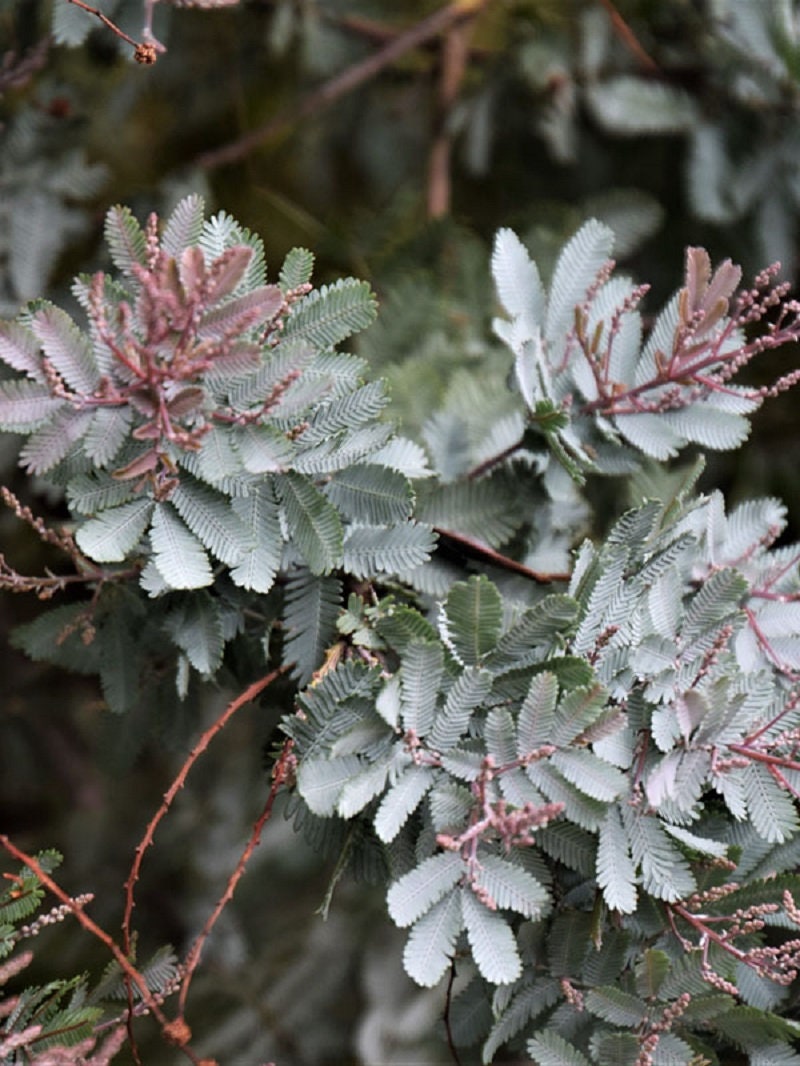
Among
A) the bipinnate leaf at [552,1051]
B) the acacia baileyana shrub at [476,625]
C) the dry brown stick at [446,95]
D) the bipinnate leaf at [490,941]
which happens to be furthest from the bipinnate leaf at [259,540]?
the dry brown stick at [446,95]

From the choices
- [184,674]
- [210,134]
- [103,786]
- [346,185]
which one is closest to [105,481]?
[184,674]

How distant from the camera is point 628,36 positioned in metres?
1.21

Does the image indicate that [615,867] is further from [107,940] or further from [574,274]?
[574,274]

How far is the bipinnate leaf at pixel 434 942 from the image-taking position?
0.56 meters

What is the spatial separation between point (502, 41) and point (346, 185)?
0.30 m

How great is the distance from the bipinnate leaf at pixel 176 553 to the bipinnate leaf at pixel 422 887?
19cm

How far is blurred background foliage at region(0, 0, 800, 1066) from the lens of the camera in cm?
106

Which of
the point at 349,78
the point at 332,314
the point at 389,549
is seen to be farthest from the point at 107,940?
the point at 349,78

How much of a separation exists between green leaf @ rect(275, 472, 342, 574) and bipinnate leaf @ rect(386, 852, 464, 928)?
171mm

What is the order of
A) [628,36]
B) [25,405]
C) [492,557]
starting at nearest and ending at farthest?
[25,405]
[492,557]
[628,36]

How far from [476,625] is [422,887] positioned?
0.47 ft

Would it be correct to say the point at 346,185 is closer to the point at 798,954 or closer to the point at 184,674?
the point at 184,674

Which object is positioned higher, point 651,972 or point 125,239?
point 125,239

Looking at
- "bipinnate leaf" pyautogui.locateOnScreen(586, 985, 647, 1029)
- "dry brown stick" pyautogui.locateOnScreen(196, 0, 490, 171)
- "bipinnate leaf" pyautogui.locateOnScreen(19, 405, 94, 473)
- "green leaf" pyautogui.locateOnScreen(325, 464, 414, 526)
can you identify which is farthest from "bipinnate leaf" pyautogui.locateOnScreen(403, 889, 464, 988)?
"dry brown stick" pyautogui.locateOnScreen(196, 0, 490, 171)
